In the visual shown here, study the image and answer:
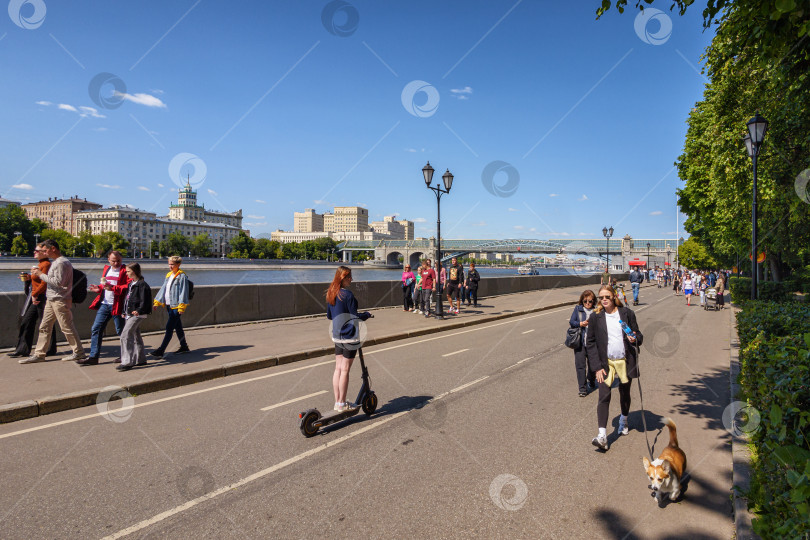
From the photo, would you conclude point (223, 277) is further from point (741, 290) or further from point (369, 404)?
point (369, 404)

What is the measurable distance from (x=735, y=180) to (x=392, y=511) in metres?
20.4

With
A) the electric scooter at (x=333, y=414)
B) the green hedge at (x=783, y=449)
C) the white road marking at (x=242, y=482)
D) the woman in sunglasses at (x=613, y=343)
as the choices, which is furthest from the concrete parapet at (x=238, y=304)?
the green hedge at (x=783, y=449)

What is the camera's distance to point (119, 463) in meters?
4.39

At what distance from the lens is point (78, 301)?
836 cm

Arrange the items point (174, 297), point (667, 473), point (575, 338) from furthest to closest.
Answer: point (174, 297) → point (575, 338) → point (667, 473)

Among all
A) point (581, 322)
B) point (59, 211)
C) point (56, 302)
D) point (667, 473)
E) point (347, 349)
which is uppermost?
point (59, 211)

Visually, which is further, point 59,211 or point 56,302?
point 59,211

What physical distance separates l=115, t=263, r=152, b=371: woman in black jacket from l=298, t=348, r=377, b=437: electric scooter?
13.1 feet

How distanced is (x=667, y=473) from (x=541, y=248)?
91471mm

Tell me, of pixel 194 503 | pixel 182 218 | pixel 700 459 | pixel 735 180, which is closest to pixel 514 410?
pixel 700 459

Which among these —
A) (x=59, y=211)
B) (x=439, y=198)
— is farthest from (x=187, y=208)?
(x=439, y=198)

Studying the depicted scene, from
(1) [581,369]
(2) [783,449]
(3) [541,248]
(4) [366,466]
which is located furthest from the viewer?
(3) [541,248]

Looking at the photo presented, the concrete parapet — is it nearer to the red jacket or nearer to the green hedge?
the red jacket

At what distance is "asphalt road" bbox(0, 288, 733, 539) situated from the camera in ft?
11.3
